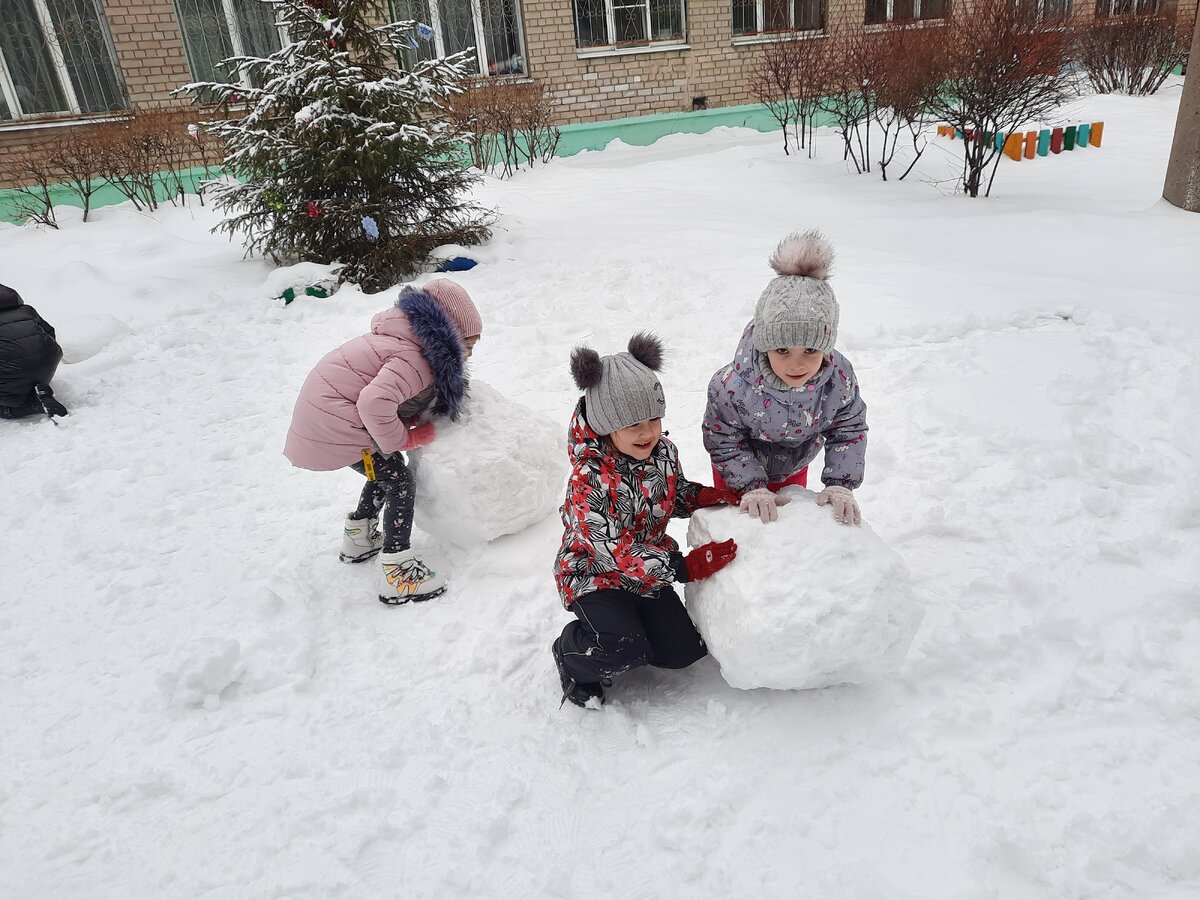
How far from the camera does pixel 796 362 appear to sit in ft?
6.58

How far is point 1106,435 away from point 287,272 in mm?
5941

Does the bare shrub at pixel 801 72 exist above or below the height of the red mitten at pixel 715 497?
above

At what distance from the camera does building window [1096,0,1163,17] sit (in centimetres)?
1434

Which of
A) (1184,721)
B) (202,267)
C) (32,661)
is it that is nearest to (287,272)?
(202,267)

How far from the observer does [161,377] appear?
16.3 feet

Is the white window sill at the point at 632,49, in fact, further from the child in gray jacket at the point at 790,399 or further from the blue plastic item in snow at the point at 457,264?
the child in gray jacket at the point at 790,399

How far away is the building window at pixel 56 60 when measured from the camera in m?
10.4

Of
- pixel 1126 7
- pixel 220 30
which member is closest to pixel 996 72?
pixel 220 30

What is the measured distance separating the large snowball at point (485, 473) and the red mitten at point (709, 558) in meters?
1.00

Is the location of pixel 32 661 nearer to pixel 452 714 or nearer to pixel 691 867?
pixel 452 714

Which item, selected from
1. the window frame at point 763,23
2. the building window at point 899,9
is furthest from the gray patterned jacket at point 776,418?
the building window at point 899,9

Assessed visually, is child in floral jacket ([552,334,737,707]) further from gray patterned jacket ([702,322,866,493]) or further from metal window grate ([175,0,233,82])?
metal window grate ([175,0,233,82])

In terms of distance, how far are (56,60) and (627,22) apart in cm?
907

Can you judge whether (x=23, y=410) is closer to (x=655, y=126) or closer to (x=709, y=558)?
(x=709, y=558)
